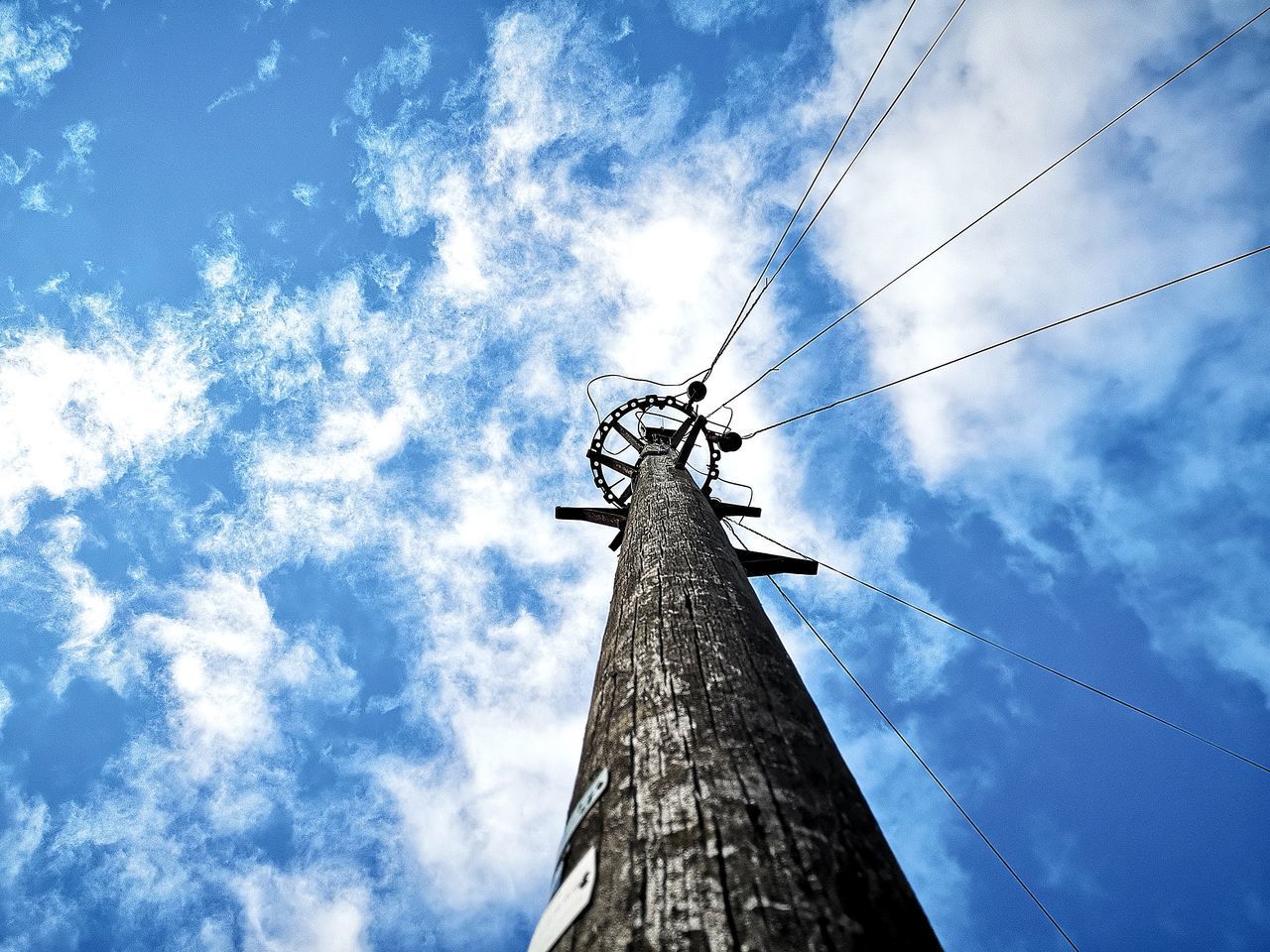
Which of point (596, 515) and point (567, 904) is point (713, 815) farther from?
point (596, 515)

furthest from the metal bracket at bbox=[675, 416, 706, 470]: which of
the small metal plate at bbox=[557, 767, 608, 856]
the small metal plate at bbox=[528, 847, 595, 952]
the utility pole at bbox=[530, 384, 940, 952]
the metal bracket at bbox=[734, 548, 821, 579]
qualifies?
the small metal plate at bbox=[528, 847, 595, 952]

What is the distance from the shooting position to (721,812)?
1.09 m

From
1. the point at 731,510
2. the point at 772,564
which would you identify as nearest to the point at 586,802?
the point at 772,564

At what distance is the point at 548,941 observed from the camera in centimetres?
104

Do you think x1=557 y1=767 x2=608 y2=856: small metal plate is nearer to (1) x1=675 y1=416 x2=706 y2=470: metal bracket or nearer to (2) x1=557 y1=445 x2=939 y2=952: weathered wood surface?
(2) x1=557 y1=445 x2=939 y2=952: weathered wood surface

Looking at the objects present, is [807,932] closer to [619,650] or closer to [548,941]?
[548,941]

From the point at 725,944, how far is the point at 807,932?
0.36 ft

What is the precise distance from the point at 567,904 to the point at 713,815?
283 millimetres

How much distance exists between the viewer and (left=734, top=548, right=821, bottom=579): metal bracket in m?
4.48

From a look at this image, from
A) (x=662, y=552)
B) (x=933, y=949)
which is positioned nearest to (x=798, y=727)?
(x=933, y=949)

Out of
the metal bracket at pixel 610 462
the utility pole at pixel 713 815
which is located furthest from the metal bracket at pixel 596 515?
the utility pole at pixel 713 815

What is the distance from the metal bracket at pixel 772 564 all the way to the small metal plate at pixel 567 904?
3.30 meters

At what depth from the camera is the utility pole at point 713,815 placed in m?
0.90

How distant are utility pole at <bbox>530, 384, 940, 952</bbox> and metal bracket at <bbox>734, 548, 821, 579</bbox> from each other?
2491mm
